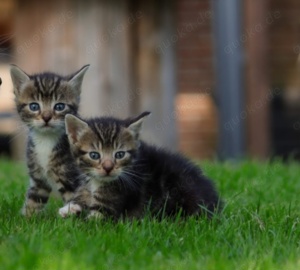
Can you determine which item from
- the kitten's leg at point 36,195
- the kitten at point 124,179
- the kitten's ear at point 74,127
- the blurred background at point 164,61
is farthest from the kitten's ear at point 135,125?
the blurred background at point 164,61

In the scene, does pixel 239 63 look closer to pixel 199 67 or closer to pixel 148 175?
pixel 199 67

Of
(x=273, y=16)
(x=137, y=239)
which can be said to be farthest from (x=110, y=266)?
(x=273, y=16)

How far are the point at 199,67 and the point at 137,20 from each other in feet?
4.14

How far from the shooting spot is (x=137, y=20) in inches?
606

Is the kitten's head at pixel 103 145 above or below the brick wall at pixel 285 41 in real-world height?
below

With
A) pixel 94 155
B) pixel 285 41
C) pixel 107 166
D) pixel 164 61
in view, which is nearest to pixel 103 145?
pixel 94 155

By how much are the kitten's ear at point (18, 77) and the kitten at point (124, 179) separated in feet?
2.21

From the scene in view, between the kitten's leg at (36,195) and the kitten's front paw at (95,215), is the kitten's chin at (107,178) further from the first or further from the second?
the kitten's leg at (36,195)

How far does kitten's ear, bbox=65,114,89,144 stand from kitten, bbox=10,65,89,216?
0.25 metres

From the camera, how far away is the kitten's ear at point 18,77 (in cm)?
794

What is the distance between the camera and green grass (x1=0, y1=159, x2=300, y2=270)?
19.2ft

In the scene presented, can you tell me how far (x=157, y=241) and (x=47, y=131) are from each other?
65.5 inches

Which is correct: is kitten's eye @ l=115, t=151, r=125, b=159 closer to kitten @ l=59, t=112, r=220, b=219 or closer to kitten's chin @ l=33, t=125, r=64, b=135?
kitten @ l=59, t=112, r=220, b=219

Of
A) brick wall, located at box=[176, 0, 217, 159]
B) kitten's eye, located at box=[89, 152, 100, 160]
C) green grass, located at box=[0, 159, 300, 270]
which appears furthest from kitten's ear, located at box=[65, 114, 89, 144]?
brick wall, located at box=[176, 0, 217, 159]
